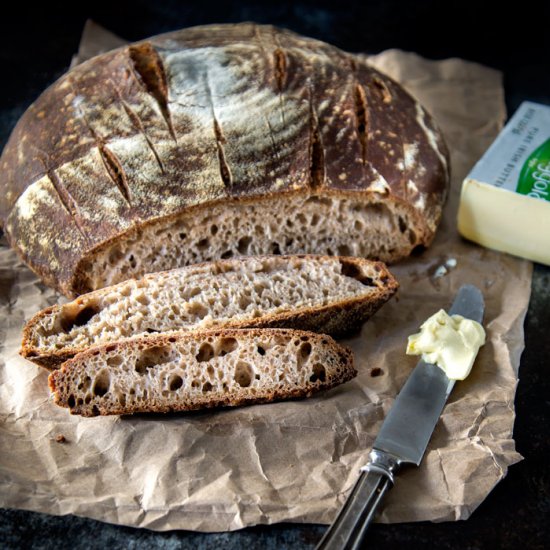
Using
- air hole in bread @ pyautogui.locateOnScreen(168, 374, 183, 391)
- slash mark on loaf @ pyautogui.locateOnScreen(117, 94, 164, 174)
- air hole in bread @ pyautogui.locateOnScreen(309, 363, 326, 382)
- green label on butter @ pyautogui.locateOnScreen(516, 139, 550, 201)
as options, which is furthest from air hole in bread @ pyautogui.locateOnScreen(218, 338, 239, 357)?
green label on butter @ pyautogui.locateOnScreen(516, 139, 550, 201)

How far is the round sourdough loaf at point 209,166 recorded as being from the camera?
122 inches

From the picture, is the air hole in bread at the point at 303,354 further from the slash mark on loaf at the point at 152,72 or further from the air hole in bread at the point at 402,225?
the slash mark on loaf at the point at 152,72

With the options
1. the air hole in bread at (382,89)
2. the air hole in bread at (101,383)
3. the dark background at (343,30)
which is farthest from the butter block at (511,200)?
the air hole in bread at (101,383)

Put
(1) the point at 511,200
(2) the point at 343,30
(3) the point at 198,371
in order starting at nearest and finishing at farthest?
(3) the point at 198,371 < (1) the point at 511,200 < (2) the point at 343,30

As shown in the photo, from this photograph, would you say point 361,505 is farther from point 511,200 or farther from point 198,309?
point 511,200

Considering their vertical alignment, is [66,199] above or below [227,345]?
above

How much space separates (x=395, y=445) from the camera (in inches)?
103

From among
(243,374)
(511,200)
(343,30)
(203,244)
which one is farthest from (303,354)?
(343,30)

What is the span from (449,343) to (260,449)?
0.77m

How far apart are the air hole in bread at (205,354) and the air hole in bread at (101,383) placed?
0.30m

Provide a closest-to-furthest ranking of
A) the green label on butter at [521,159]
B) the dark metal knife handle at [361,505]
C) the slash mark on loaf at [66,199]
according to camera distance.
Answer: the dark metal knife handle at [361,505], the slash mark on loaf at [66,199], the green label on butter at [521,159]

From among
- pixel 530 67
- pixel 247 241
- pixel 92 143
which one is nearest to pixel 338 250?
pixel 247 241

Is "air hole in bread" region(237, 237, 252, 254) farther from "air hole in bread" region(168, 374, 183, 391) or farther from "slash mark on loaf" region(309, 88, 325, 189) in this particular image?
"air hole in bread" region(168, 374, 183, 391)

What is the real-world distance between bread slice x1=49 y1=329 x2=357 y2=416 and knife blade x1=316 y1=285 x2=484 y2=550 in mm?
225
